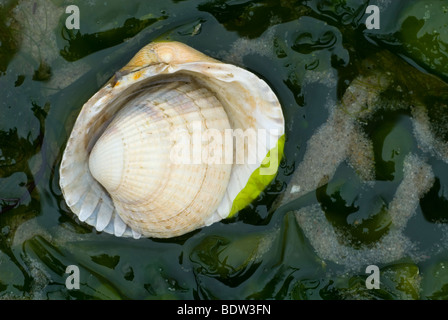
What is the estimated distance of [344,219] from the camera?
3102mm

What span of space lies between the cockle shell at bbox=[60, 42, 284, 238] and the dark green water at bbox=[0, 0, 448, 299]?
0.71ft

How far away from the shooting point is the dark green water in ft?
9.97

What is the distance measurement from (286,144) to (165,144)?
0.87m

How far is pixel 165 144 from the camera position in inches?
105

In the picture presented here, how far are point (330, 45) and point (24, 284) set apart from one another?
8.55 ft
